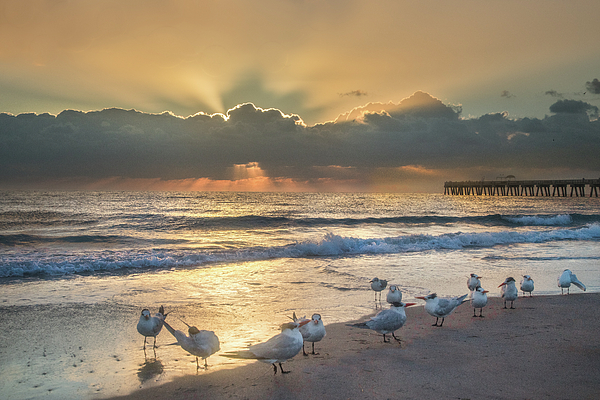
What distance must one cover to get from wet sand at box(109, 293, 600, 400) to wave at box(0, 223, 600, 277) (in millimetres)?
9670

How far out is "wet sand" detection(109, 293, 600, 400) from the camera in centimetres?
414

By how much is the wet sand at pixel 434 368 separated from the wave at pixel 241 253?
9670mm

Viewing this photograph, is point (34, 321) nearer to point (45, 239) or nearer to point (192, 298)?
point (192, 298)

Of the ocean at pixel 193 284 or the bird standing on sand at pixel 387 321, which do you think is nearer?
the ocean at pixel 193 284

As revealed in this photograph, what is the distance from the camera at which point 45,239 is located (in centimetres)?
2119

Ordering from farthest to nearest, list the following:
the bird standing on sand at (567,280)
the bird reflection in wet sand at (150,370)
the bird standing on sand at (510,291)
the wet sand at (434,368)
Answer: the bird standing on sand at (567,280) < the bird standing on sand at (510,291) < the bird reflection in wet sand at (150,370) < the wet sand at (434,368)

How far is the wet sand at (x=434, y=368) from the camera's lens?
4145 mm

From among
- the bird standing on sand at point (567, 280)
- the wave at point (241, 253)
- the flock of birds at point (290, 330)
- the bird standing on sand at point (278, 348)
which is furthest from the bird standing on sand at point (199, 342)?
the wave at point (241, 253)

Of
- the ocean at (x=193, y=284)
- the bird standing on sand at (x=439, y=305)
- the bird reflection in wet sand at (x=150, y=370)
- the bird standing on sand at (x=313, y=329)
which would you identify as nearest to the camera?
the bird reflection in wet sand at (x=150, y=370)

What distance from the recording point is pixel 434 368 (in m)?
4.75

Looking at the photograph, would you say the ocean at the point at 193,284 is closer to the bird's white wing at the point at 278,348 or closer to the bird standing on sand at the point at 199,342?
the bird standing on sand at the point at 199,342

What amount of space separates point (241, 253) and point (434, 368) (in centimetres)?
1222

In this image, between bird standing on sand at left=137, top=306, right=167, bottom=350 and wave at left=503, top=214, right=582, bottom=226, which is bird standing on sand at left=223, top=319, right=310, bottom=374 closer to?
bird standing on sand at left=137, top=306, right=167, bottom=350

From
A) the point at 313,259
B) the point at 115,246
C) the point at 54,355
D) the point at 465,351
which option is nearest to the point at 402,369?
the point at 465,351
